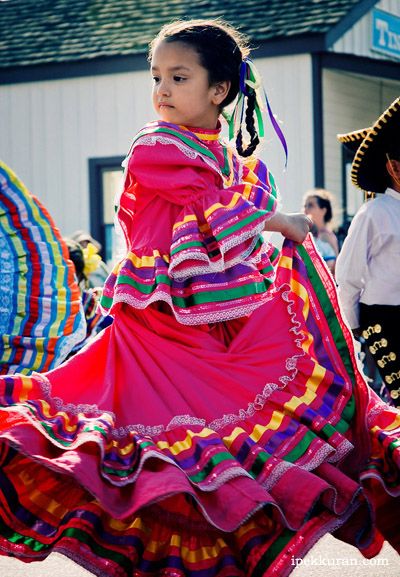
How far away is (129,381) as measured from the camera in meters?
3.76

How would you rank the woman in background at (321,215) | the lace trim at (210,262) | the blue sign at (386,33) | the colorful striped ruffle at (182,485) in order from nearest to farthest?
the colorful striped ruffle at (182,485) → the lace trim at (210,262) → the woman in background at (321,215) → the blue sign at (386,33)

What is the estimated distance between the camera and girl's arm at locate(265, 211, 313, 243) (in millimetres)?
4094

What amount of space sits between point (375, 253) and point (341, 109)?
961cm

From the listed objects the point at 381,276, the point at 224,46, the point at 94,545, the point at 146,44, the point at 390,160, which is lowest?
the point at 94,545

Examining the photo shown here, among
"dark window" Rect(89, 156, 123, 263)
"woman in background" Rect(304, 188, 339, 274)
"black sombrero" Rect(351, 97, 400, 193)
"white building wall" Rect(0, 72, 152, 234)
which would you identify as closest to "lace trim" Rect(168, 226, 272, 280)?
"black sombrero" Rect(351, 97, 400, 193)

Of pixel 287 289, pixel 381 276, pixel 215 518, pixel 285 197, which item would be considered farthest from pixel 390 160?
pixel 285 197

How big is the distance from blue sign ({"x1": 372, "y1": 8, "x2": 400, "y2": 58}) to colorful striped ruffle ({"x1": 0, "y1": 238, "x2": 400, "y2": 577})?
11623mm

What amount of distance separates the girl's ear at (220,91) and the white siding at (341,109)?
9.81m

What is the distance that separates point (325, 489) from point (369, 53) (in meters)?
11.9

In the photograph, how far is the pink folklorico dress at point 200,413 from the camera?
3.43m

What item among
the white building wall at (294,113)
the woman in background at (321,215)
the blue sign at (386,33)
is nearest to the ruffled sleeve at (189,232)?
the woman in background at (321,215)

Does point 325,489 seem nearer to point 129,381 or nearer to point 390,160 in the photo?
point 129,381

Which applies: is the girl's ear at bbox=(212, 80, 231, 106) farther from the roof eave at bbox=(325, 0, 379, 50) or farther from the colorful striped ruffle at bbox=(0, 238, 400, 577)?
the roof eave at bbox=(325, 0, 379, 50)

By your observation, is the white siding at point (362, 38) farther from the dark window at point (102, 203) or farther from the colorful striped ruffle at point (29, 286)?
the colorful striped ruffle at point (29, 286)
